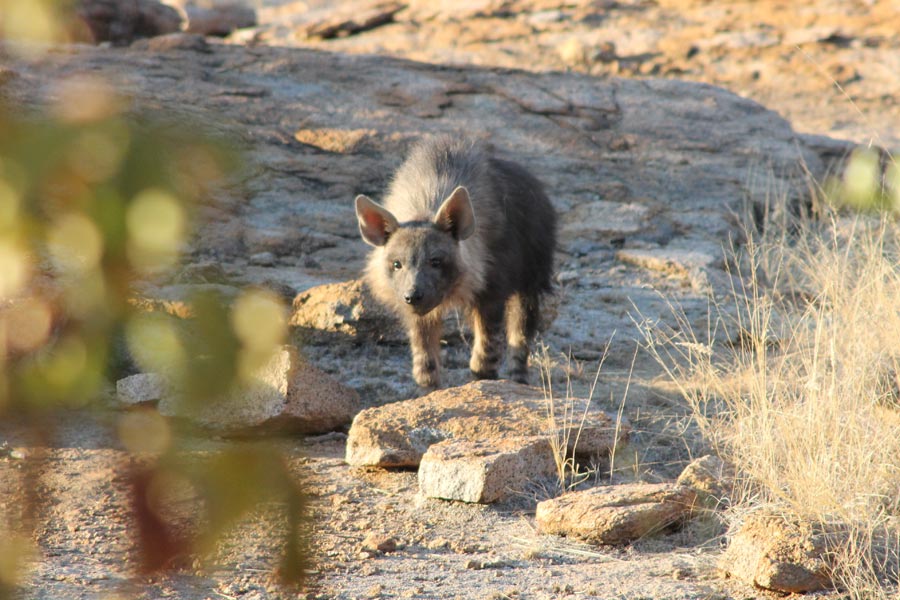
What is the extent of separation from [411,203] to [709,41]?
8776mm

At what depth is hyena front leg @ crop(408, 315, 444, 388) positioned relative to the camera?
5.74 m

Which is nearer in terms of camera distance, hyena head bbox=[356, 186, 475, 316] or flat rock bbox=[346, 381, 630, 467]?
flat rock bbox=[346, 381, 630, 467]

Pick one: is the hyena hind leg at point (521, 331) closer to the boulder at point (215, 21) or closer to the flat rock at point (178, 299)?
the flat rock at point (178, 299)

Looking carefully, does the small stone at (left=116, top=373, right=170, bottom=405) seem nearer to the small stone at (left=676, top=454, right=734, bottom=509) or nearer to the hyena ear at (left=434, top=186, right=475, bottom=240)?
the small stone at (left=676, top=454, right=734, bottom=509)

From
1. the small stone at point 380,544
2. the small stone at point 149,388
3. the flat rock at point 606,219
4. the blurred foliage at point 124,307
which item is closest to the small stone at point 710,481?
the small stone at point 380,544

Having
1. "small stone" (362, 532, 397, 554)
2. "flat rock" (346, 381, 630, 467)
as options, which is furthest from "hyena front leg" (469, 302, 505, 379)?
"small stone" (362, 532, 397, 554)

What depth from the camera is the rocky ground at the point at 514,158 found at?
187 cm

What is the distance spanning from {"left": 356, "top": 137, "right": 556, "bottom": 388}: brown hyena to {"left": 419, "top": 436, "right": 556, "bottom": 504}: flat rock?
48.2 inches

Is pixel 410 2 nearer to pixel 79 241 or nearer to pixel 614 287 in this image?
pixel 614 287

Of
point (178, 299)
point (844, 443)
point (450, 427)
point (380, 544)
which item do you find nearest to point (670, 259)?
point (450, 427)

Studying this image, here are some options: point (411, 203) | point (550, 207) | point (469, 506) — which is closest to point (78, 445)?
point (469, 506)

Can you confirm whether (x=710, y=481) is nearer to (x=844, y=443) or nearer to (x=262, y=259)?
(x=844, y=443)

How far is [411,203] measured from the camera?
5965 mm

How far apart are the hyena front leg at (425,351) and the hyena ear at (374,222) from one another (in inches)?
Answer: 19.7
